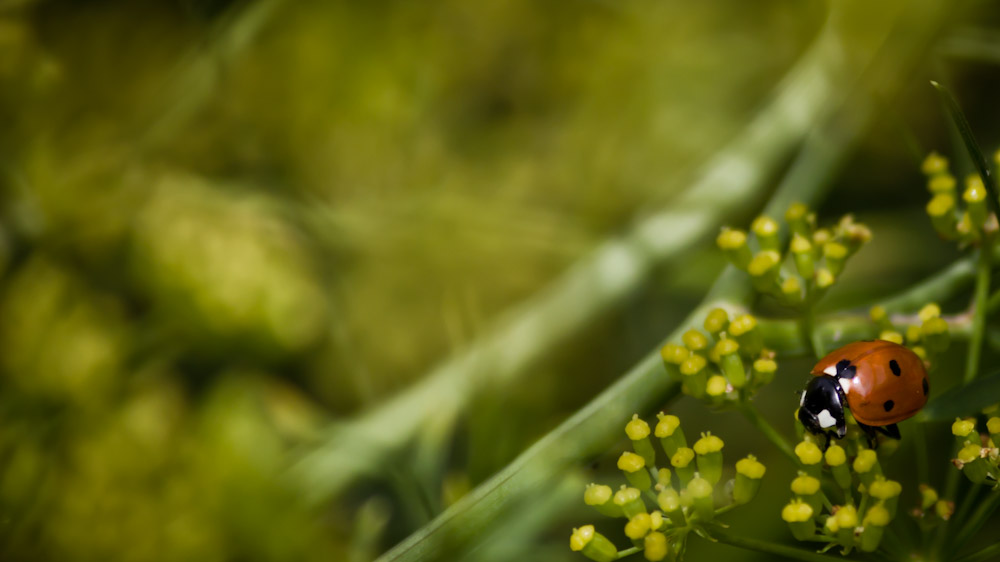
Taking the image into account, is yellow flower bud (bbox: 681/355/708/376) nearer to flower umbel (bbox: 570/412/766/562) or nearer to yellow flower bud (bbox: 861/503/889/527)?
flower umbel (bbox: 570/412/766/562)

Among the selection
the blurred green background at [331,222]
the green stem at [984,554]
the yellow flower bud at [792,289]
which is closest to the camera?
the green stem at [984,554]

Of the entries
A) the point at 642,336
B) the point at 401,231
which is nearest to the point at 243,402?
the point at 401,231

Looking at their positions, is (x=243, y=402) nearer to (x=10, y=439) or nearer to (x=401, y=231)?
(x=10, y=439)

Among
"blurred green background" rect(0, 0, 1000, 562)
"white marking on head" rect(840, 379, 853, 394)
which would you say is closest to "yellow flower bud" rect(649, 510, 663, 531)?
"white marking on head" rect(840, 379, 853, 394)

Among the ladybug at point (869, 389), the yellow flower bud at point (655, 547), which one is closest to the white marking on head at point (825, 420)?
the ladybug at point (869, 389)

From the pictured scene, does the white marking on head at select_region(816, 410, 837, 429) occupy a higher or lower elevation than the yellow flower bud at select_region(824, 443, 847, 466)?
lower

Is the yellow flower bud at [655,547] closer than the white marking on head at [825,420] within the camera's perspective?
Yes

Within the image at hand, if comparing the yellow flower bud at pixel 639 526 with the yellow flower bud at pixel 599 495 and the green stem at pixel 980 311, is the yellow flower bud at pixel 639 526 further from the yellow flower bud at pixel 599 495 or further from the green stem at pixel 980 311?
the green stem at pixel 980 311
